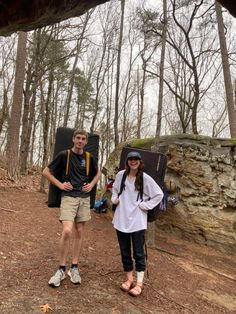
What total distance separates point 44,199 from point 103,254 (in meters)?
4.01

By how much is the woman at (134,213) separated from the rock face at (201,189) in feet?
13.4

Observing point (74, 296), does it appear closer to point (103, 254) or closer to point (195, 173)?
point (103, 254)

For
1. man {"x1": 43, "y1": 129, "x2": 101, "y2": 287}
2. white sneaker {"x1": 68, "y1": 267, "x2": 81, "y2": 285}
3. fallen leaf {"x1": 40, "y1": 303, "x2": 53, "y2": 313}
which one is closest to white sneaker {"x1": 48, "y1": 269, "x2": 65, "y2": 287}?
man {"x1": 43, "y1": 129, "x2": 101, "y2": 287}

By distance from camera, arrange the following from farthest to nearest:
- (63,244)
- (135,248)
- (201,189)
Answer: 1. (201,189)
2. (135,248)
3. (63,244)

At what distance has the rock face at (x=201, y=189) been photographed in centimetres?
811

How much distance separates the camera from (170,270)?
6137 millimetres

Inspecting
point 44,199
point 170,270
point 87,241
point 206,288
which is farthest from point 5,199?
point 206,288

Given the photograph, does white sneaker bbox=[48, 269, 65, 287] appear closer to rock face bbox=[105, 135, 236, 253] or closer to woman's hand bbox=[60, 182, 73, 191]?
woman's hand bbox=[60, 182, 73, 191]

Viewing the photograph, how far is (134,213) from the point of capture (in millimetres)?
4379

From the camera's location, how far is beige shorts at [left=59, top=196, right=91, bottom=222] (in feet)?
13.8

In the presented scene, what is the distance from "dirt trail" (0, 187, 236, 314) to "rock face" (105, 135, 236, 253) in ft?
1.22

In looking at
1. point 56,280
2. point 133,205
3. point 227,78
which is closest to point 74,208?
point 133,205

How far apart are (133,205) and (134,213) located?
11cm

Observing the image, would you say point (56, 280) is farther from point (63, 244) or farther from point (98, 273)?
point (98, 273)
